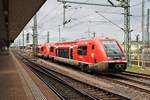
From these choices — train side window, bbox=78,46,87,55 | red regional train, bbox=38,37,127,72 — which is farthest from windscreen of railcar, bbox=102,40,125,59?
train side window, bbox=78,46,87,55

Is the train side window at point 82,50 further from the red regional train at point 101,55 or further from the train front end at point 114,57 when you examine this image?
the train front end at point 114,57

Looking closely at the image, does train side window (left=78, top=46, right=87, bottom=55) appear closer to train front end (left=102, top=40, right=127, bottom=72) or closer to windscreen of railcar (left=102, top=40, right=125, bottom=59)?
windscreen of railcar (left=102, top=40, right=125, bottom=59)

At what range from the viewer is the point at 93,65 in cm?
2522

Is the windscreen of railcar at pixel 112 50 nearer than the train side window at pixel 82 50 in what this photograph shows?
Yes

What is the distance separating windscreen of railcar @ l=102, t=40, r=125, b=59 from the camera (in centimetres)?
2387

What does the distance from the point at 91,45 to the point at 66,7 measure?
8.70 m

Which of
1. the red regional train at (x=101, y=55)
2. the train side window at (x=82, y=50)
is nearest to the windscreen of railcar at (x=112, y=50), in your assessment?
the red regional train at (x=101, y=55)

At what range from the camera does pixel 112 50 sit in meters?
24.3

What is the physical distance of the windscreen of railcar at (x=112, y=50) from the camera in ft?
78.3

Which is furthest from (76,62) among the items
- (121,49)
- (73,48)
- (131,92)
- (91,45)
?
(131,92)

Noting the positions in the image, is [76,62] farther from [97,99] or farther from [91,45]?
[97,99]

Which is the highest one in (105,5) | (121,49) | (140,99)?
(105,5)

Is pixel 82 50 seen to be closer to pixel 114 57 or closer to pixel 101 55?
pixel 101 55

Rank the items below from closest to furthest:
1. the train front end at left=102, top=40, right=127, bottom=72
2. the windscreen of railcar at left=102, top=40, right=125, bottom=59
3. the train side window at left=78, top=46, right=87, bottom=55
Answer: the train front end at left=102, top=40, right=127, bottom=72 → the windscreen of railcar at left=102, top=40, right=125, bottom=59 → the train side window at left=78, top=46, right=87, bottom=55
